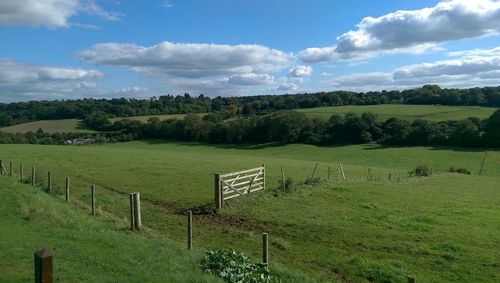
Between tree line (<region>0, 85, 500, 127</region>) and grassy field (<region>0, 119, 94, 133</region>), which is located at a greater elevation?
tree line (<region>0, 85, 500, 127</region>)

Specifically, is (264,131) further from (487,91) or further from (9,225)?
(9,225)

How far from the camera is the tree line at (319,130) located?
8569 cm

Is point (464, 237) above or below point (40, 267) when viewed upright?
below

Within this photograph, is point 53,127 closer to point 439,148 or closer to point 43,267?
point 439,148

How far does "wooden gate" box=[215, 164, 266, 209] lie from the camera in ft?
79.3

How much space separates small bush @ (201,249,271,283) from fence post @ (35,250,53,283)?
510cm

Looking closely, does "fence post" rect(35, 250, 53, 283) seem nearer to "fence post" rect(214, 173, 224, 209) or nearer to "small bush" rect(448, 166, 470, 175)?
"fence post" rect(214, 173, 224, 209)

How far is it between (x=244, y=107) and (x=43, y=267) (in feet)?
494

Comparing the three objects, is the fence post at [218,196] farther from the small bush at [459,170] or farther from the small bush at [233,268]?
the small bush at [459,170]

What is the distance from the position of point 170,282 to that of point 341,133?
9111 cm

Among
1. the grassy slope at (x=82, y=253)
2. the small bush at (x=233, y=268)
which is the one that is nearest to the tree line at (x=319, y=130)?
the grassy slope at (x=82, y=253)

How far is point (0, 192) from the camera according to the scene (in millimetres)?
21844

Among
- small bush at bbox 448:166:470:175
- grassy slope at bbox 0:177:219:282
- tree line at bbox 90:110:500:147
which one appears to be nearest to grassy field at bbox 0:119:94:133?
tree line at bbox 90:110:500:147

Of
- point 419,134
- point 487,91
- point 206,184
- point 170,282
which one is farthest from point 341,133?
point 170,282
